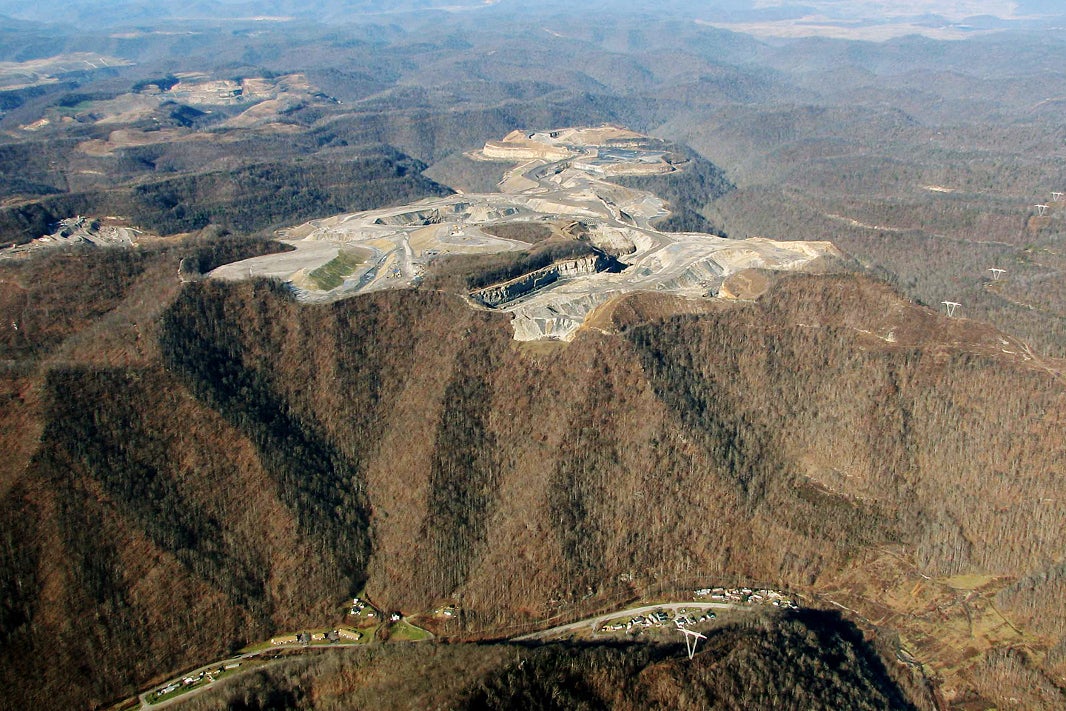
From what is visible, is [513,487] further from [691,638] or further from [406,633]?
[691,638]

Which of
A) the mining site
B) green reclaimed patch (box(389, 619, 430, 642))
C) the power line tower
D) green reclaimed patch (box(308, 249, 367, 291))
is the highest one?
green reclaimed patch (box(308, 249, 367, 291))

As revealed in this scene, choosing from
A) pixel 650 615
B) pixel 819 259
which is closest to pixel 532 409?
pixel 650 615

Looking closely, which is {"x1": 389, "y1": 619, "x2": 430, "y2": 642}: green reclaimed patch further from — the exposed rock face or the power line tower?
the exposed rock face

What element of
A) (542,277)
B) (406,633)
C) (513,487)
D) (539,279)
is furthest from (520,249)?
(406,633)

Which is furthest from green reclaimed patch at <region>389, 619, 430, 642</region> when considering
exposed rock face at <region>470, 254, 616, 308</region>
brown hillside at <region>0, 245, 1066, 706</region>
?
exposed rock face at <region>470, 254, 616, 308</region>

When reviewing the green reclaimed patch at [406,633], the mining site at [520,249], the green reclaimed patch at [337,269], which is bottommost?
the green reclaimed patch at [406,633]

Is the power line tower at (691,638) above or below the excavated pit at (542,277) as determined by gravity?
below

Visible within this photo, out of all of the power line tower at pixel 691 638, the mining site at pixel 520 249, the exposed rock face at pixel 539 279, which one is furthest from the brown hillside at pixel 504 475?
the power line tower at pixel 691 638

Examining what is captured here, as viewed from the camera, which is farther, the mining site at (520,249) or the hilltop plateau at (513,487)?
the mining site at (520,249)

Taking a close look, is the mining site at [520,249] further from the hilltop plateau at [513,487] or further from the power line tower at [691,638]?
the power line tower at [691,638]

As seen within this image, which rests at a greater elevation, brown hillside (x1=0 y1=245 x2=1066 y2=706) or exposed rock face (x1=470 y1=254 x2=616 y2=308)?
exposed rock face (x1=470 y1=254 x2=616 y2=308)

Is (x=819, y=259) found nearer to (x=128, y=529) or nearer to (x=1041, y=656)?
(x=1041, y=656)
